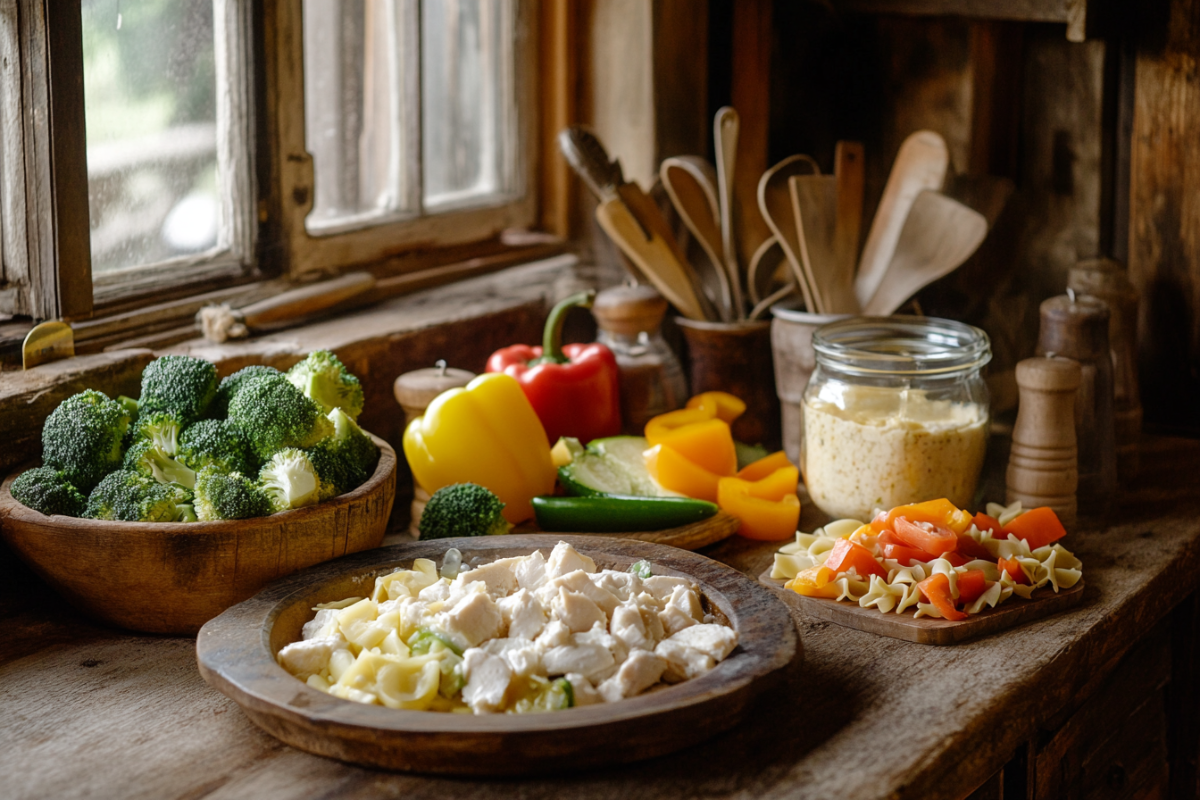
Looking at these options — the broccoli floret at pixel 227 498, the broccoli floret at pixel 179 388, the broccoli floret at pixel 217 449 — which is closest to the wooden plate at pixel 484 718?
the broccoli floret at pixel 227 498

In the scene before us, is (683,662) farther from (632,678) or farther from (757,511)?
(757,511)

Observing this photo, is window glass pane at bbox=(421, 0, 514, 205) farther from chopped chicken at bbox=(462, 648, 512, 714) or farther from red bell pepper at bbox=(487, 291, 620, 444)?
chopped chicken at bbox=(462, 648, 512, 714)

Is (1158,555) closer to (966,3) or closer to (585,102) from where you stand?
(966,3)

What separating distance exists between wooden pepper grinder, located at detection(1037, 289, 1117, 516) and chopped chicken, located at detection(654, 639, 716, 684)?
0.89 metres

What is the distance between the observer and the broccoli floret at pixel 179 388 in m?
1.42

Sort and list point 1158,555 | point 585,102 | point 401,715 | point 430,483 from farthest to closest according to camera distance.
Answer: point 585,102
point 430,483
point 1158,555
point 401,715

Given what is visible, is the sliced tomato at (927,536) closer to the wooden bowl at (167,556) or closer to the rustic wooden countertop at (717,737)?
the rustic wooden countertop at (717,737)

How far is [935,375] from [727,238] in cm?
54

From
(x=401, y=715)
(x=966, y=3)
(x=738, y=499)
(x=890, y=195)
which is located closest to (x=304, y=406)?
(x=401, y=715)

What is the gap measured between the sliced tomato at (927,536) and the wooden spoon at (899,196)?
1.96 ft

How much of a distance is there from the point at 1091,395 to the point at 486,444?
914 mm

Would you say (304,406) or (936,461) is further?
(936,461)

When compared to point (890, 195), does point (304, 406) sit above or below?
below

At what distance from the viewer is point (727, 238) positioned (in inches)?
80.7
